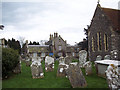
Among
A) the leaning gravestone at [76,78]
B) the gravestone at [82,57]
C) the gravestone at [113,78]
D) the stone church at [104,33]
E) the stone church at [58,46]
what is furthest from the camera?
the stone church at [58,46]

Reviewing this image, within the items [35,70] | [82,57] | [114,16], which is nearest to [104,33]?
[114,16]

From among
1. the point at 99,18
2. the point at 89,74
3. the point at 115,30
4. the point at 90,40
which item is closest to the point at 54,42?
the point at 90,40

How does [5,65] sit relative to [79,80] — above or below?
above

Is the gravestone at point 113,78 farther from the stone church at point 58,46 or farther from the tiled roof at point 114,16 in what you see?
the stone church at point 58,46

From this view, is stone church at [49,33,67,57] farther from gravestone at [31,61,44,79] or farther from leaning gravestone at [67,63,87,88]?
leaning gravestone at [67,63,87,88]

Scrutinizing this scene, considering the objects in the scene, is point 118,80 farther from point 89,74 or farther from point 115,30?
point 115,30

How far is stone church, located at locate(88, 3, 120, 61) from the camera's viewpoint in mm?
16016

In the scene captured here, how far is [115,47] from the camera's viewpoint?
52.4ft

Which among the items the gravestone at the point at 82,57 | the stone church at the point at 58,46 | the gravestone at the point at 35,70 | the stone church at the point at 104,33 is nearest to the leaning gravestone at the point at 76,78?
the gravestone at the point at 35,70

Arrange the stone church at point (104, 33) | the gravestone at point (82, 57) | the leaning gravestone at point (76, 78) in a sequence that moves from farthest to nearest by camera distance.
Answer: the stone church at point (104, 33) → the gravestone at point (82, 57) → the leaning gravestone at point (76, 78)

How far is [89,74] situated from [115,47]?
9324mm

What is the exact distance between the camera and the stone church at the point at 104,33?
52.5 feet

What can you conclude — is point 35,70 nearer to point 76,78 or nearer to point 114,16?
point 76,78

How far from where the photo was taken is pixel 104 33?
1745cm
